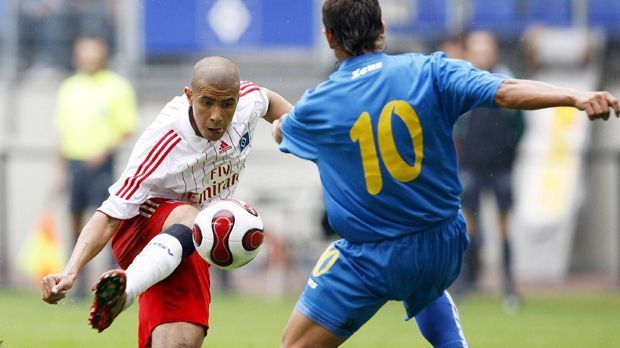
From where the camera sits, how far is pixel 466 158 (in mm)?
12367

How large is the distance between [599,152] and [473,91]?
33.7 ft

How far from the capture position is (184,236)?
19.4 ft

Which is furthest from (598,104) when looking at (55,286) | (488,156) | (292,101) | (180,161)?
(292,101)

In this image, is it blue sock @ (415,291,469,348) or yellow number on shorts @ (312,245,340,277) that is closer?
yellow number on shorts @ (312,245,340,277)

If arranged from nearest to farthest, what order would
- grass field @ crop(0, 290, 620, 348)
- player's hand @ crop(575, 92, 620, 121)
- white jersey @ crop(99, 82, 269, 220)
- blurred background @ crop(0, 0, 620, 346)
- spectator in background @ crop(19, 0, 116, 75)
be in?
player's hand @ crop(575, 92, 620, 121)
white jersey @ crop(99, 82, 269, 220)
grass field @ crop(0, 290, 620, 348)
blurred background @ crop(0, 0, 620, 346)
spectator in background @ crop(19, 0, 116, 75)

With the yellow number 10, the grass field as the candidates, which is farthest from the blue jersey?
the grass field

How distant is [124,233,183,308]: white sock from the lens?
5.66 metres

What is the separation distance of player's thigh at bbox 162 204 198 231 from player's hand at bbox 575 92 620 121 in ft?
6.49

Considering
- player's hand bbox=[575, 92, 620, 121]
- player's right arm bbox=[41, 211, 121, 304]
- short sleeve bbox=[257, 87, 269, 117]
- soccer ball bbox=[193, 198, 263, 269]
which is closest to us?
player's hand bbox=[575, 92, 620, 121]

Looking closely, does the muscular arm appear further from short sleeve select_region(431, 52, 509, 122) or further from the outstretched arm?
the outstretched arm

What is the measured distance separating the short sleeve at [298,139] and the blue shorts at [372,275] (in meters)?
0.45

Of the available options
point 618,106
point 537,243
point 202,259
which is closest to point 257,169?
point 537,243

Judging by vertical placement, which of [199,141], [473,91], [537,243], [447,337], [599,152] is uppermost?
[473,91]

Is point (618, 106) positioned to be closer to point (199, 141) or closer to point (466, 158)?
point (199, 141)
